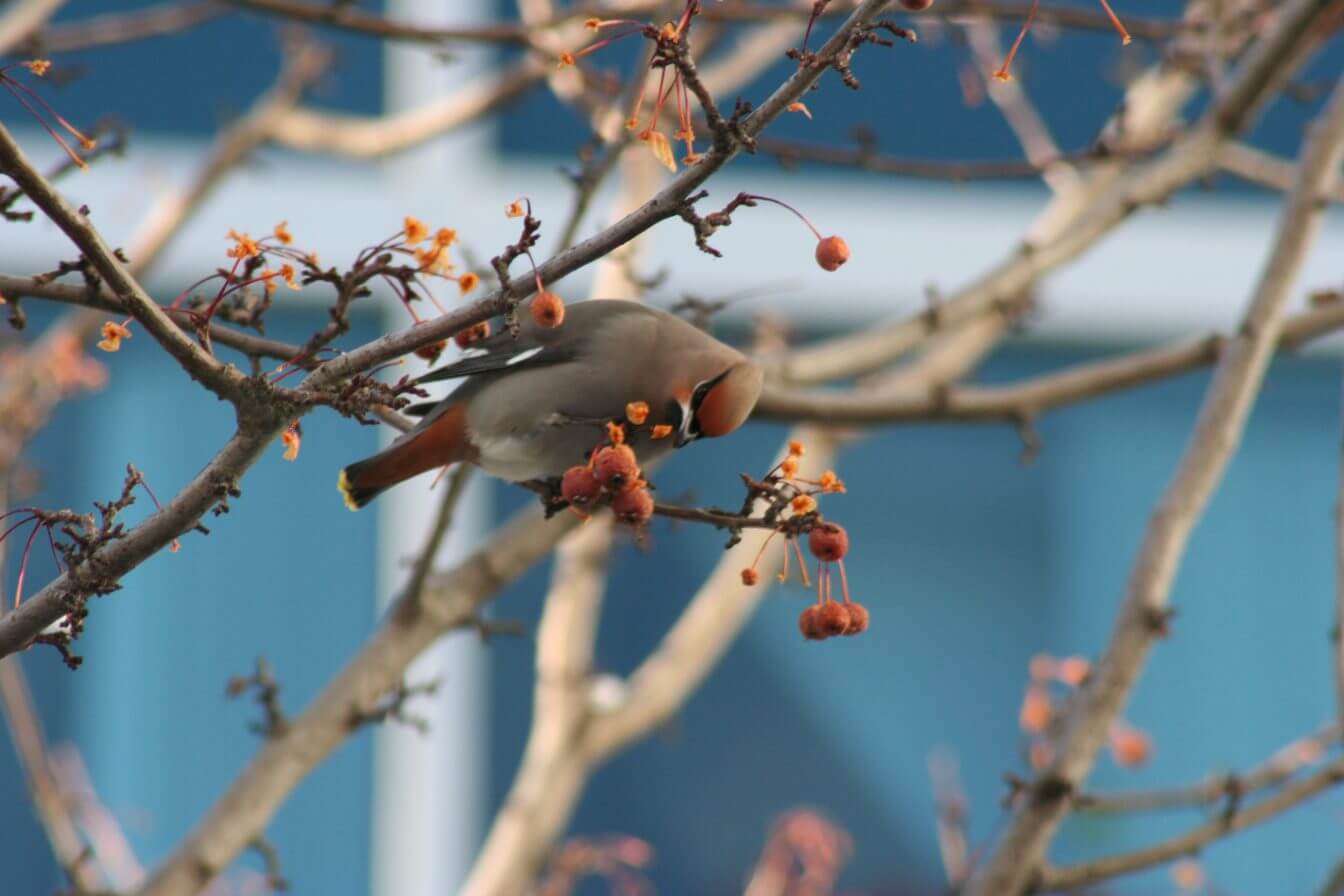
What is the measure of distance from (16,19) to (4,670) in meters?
1.28

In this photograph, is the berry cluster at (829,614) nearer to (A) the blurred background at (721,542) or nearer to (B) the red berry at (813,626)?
(B) the red berry at (813,626)

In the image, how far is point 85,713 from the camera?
20.6ft

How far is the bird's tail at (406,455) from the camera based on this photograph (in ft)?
7.63

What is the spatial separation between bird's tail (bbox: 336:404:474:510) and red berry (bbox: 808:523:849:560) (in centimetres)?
74

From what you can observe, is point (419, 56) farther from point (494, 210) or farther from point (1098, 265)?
point (1098, 265)

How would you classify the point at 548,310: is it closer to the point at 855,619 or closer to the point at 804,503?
the point at 804,503

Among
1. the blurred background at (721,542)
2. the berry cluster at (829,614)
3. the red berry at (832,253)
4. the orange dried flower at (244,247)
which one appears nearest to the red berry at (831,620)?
the berry cluster at (829,614)

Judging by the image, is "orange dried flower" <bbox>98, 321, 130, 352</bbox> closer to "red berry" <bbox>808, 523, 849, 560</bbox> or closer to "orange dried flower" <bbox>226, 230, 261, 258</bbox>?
"orange dried flower" <bbox>226, 230, 261, 258</bbox>

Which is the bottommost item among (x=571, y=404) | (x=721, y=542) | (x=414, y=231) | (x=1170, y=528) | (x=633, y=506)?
(x=633, y=506)

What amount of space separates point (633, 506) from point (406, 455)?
683 millimetres

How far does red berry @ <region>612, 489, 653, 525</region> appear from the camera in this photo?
1.74 m

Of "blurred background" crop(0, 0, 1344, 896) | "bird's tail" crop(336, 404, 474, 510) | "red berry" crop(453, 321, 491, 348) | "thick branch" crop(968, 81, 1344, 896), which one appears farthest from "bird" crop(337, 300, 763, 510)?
"blurred background" crop(0, 0, 1344, 896)

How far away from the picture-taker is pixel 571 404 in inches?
93.4

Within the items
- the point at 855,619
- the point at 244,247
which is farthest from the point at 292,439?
the point at 855,619
